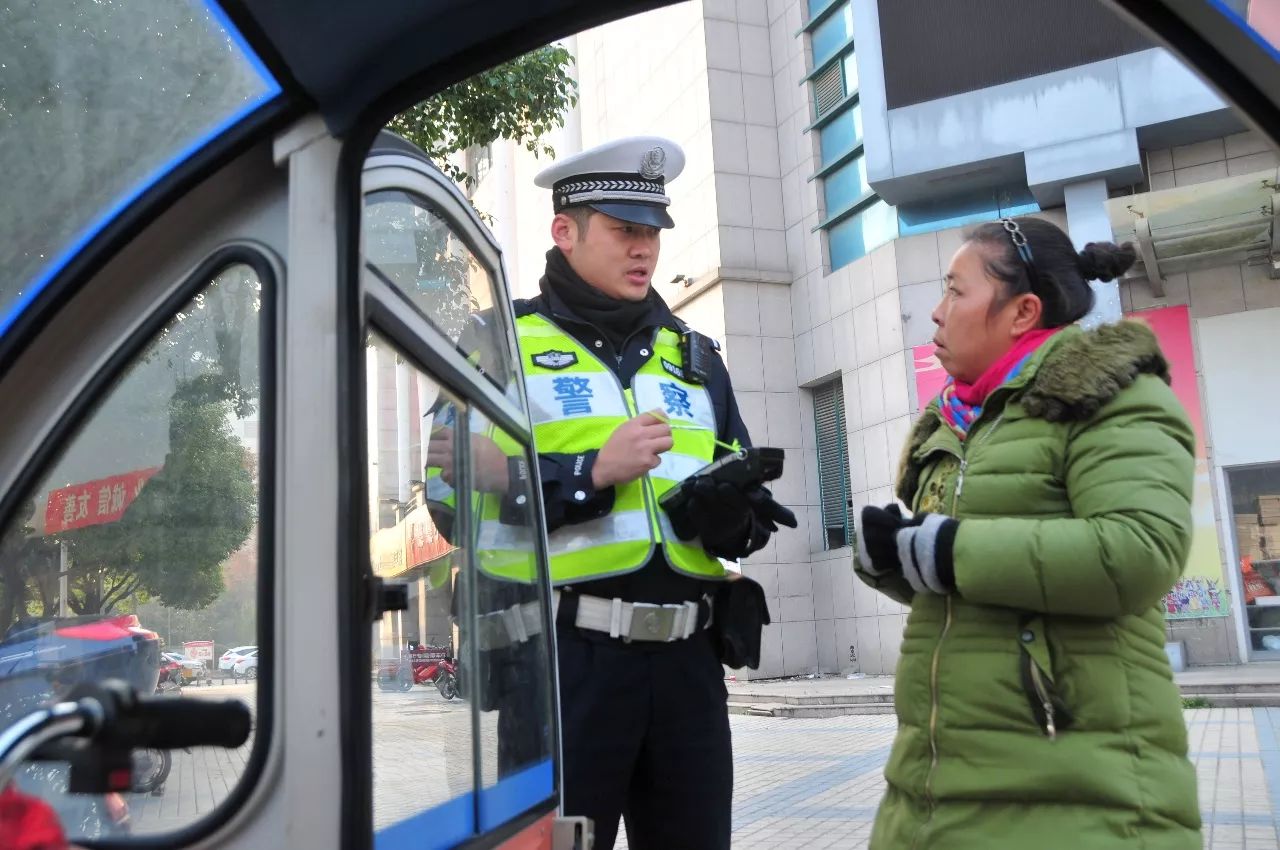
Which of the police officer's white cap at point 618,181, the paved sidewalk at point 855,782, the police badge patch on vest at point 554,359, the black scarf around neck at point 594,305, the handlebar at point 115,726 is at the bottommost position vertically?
the paved sidewalk at point 855,782

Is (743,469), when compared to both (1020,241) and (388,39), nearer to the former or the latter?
(1020,241)

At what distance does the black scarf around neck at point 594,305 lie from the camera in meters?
3.06

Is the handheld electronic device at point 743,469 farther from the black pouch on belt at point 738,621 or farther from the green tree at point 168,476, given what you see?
the green tree at point 168,476

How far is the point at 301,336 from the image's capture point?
4.74 feet

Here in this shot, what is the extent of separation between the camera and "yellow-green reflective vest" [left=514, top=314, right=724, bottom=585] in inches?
111

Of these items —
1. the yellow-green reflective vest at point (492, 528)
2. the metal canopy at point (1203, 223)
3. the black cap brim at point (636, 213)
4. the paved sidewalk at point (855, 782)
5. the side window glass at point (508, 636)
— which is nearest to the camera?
the yellow-green reflective vest at point (492, 528)

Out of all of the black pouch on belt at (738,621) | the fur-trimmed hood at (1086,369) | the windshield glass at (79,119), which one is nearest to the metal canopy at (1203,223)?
the black pouch on belt at (738,621)

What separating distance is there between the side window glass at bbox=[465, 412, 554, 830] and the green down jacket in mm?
673

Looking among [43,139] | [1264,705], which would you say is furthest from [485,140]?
[1264,705]

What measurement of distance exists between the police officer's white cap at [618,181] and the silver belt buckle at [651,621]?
3.08ft

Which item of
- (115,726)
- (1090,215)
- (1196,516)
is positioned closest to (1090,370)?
(115,726)

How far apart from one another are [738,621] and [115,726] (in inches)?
77.6

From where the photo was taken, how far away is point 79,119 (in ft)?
5.99

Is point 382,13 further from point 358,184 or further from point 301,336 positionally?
point 301,336
